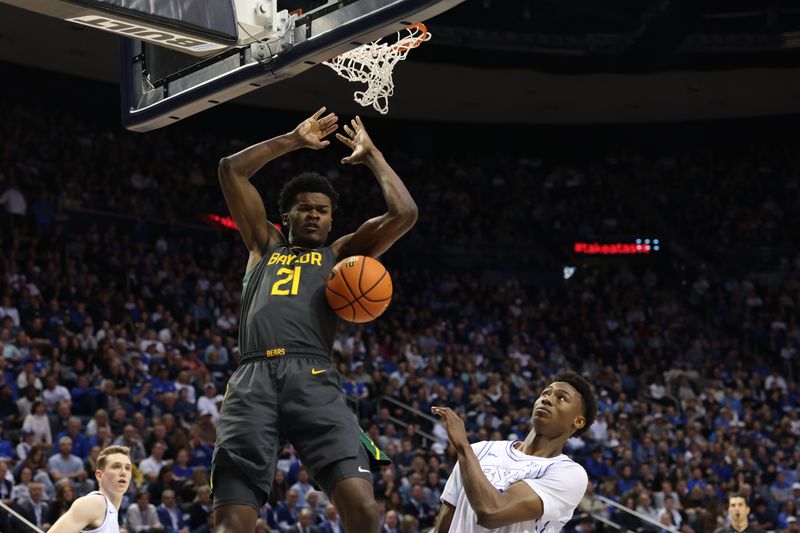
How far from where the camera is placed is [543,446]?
13.9 ft

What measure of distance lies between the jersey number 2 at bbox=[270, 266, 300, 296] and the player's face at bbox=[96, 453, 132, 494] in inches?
88.2

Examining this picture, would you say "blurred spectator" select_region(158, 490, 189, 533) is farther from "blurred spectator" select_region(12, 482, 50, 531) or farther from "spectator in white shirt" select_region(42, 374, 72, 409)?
"spectator in white shirt" select_region(42, 374, 72, 409)

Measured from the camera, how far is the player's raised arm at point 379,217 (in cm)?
458

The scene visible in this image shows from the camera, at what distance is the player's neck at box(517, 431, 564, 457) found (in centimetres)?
423

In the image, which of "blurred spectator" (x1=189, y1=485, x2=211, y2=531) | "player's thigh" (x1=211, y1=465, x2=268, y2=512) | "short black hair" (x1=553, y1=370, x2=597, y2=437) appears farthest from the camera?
"blurred spectator" (x1=189, y1=485, x2=211, y2=531)

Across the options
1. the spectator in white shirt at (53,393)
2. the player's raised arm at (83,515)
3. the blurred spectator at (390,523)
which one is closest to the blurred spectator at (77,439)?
the spectator in white shirt at (53,393)

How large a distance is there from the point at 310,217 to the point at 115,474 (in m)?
2.42

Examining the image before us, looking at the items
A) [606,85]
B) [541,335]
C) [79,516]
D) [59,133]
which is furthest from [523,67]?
[79,516]

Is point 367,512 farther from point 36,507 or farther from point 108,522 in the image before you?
point 36,507

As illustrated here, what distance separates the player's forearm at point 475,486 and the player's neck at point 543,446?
465 mm

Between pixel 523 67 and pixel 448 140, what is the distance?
3829 millimetres

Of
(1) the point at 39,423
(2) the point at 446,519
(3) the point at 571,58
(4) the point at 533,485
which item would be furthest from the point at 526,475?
(3) the point at 571,58

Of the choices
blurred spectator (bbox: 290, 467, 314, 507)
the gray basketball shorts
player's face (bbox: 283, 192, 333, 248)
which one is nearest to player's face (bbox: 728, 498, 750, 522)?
blurred spectator (bbox: 290, 467, 314, 507)

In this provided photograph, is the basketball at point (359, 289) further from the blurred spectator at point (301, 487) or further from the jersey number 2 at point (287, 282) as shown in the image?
the blurred spectator at point (301, 487)
